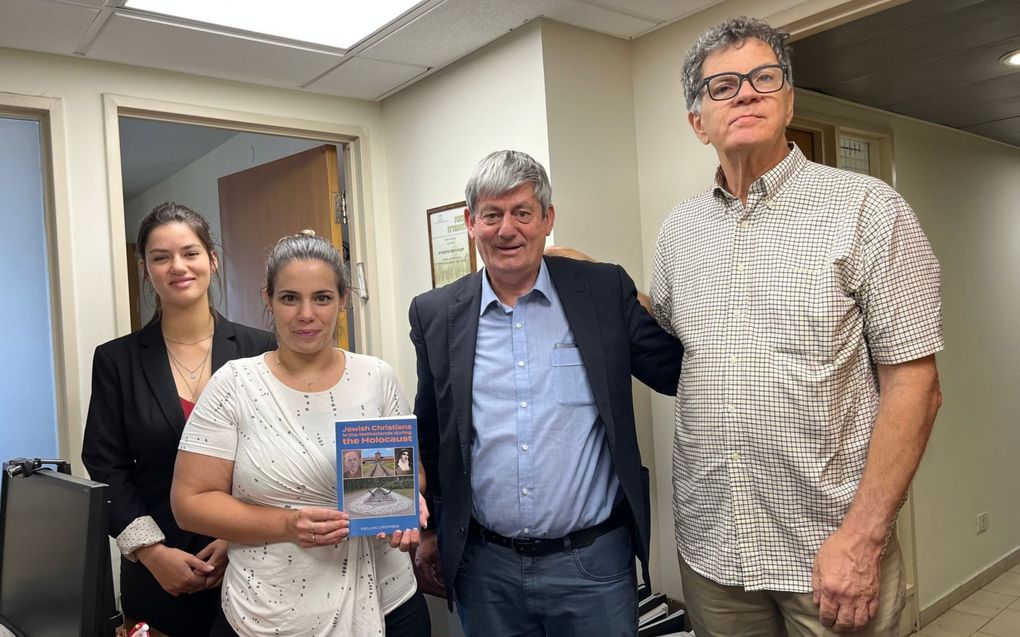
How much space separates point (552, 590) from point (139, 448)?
107 centimetres

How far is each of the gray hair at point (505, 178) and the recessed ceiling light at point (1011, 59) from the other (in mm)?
2312

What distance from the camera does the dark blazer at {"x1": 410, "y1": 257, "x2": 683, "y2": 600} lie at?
157 centimetres

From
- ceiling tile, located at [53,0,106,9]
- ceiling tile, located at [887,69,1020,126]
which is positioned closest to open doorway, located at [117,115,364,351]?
ceiling tile, located at [53,0,106,9]

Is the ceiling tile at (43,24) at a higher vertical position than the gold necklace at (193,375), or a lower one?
higher

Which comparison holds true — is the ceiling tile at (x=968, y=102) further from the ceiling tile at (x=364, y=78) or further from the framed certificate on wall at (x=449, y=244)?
the ceiling tile at (x=364, y=78)

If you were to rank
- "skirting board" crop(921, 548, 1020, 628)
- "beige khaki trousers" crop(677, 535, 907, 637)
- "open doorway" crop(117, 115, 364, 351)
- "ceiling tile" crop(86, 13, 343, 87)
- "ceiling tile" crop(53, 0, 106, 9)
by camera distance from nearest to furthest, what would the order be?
"beige khaki trousers" crop(677, 535, 907, 637) → "ceiling tile" crop(53, 0, 106, 9) → "ceiling tile" crop(86, 13, 343, 87) → "open doorway" crop(117, 115, 364, 351) → "skirting board" crop(921, 548, 1020, 628)

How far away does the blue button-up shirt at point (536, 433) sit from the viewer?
153cm

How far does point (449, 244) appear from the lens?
2.88 meters

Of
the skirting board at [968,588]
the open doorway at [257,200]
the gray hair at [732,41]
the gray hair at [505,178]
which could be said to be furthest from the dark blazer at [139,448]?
the skirting board at [968,588]

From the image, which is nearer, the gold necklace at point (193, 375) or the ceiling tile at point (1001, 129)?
the gold necklace at point (193, 375)

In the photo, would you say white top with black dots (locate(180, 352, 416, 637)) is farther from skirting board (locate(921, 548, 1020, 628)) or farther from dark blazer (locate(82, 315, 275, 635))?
skirting board (locate(921, 548, 1020, 628))

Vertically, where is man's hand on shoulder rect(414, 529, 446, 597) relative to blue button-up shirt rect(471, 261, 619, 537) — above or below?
below

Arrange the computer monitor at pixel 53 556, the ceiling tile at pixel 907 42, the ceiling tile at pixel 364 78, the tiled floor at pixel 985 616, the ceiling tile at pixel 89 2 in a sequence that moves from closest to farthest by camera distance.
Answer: the computer monitor at pixel 53 556 < the ceiling tile at pixel 89 2 < the ceiling tile at pixel 907 42 < the ceiling tile at pixel 364 78 < the tiled floor at pixel 985 616

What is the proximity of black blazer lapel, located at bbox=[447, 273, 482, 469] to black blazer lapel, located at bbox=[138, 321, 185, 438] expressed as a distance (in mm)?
729
